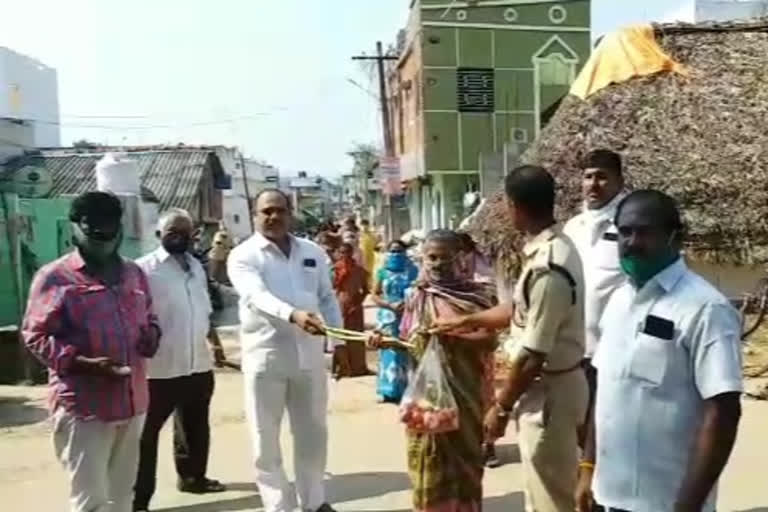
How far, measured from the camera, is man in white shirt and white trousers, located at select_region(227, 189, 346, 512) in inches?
209

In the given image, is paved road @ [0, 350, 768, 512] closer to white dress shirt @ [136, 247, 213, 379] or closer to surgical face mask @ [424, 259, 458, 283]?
white dress shirt @ [136, 247, 213, 379]

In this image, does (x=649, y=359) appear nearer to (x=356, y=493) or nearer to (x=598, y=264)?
(x=598, y=264)

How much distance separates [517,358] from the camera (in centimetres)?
367

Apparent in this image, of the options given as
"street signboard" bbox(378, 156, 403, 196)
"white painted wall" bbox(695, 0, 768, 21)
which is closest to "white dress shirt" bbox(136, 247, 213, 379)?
"white painted wall" bbox(695, 0, 768, 21)

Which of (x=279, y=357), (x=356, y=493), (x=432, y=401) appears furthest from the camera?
(x=356, y=493)

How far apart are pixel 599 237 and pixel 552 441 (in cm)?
129

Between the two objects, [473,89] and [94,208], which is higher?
[473,89]

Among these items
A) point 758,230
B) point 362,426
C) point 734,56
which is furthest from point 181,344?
point 734,56

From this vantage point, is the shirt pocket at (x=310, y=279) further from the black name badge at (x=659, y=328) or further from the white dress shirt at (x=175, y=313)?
the black name badge at (x=659, y=328)

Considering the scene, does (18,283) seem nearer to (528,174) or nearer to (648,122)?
(648,122)

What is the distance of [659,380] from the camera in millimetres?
2699

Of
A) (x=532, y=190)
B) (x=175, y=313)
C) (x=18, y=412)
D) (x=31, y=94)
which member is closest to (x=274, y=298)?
(x=175, y=313)

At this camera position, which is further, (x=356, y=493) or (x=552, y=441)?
(x=356, y=493)

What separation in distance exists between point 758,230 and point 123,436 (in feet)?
24.2
